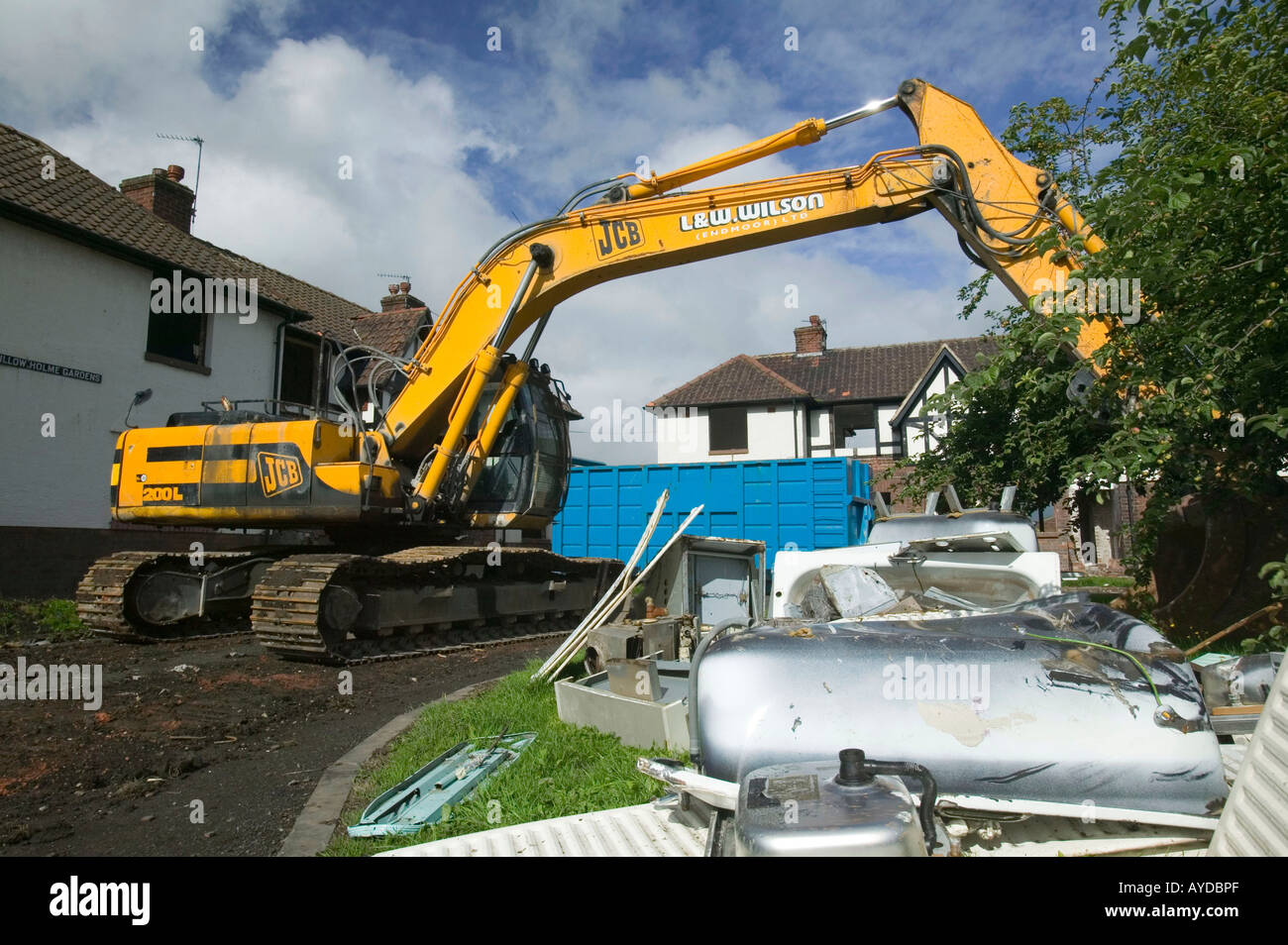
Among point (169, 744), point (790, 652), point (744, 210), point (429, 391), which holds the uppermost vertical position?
point (744, 210)

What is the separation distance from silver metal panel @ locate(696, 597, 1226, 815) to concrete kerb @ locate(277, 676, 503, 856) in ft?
6.46

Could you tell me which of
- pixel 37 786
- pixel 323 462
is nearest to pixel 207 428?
pixel 323 462

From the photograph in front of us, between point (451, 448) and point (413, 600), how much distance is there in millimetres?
1756

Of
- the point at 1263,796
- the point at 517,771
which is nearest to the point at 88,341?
the point at 517,771

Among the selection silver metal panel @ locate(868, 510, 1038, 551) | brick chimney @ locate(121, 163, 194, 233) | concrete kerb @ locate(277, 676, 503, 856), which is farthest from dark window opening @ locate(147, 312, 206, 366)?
silver metal panel @ locate(868, 510, 1038, 551)

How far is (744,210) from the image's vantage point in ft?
25.9

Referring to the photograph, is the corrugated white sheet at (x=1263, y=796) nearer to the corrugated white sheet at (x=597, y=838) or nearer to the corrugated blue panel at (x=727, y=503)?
the corrugated white sheet at (x=597, y=838)

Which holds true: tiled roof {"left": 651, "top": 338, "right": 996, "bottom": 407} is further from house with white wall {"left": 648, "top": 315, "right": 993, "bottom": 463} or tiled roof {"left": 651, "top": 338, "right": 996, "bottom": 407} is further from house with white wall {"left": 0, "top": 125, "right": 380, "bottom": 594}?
house with white wall {"left": 0, "top": 125, "right": 380, "bottom": 594}

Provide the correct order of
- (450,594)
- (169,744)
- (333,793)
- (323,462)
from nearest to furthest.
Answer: (333,793), (169,744), (323,462), (450,594)

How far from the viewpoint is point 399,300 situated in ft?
77.2

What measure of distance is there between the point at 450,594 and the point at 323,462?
2.06m

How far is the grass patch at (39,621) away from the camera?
31.1 feet

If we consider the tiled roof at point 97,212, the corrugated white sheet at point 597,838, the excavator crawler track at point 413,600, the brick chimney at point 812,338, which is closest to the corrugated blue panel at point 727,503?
the excavator crawler track at point 413,600
